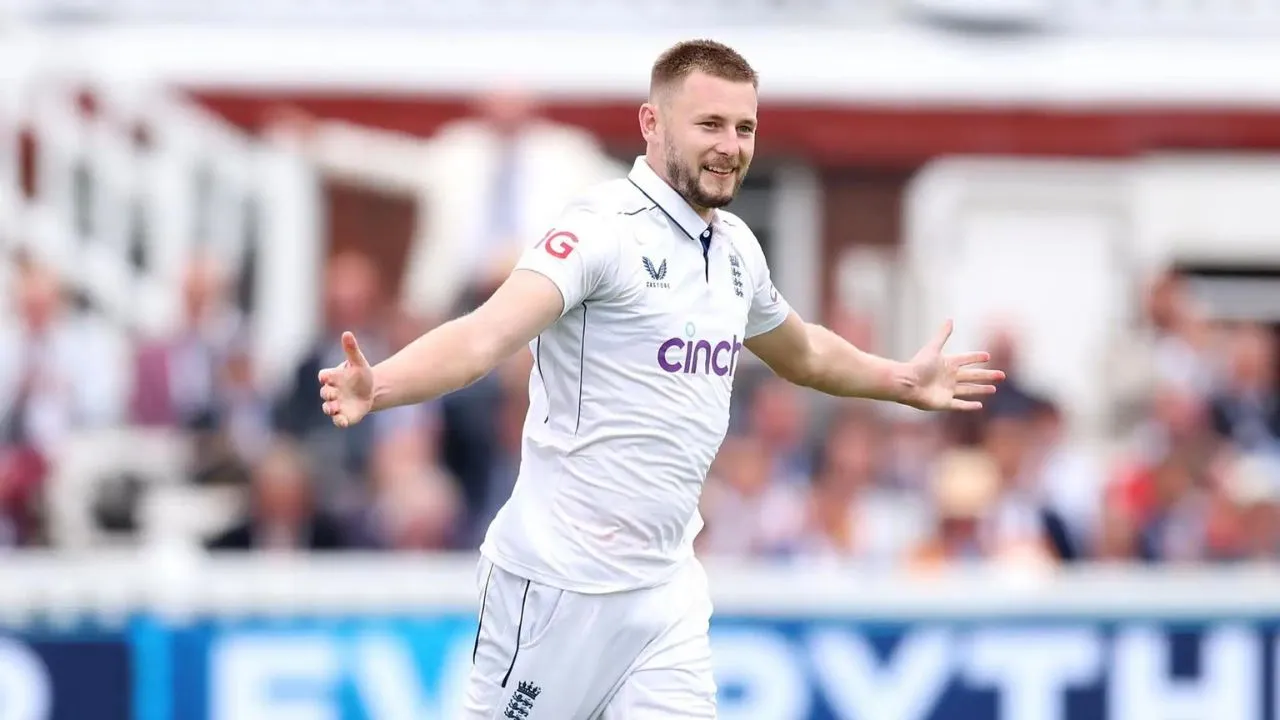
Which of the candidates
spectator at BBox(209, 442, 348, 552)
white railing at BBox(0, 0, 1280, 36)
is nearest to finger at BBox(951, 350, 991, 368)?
spectator at BBox(209, 442, 348, 552)

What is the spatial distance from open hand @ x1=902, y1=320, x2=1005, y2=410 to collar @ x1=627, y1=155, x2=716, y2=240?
3.03ft

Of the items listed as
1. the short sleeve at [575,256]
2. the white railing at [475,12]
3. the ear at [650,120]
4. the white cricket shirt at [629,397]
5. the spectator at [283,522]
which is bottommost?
the spectator at [283,522]

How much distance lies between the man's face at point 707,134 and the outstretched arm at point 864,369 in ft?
2.28

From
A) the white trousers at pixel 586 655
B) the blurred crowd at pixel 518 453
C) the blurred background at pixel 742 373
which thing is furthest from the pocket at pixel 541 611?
the blurred crowd at pixel 518 453

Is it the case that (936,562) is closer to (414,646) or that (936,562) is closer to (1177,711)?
(1177,711)

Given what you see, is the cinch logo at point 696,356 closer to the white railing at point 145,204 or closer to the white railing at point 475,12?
the white railing at point 145,204

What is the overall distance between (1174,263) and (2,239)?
9.30 meters

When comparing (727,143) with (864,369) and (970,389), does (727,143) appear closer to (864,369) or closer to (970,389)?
(864,369)

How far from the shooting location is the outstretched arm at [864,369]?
6512 millimetres

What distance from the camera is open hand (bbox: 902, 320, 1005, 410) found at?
6582 millimetres

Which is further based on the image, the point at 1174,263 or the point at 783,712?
the point at 1174,263

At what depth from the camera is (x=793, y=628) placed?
9.98 m

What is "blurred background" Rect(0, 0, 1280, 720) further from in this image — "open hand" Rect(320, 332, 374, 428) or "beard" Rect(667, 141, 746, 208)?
"open hand" Rect(320, 332, 374, 428)

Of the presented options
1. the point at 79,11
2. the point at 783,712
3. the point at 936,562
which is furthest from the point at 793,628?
the point at 79,11
